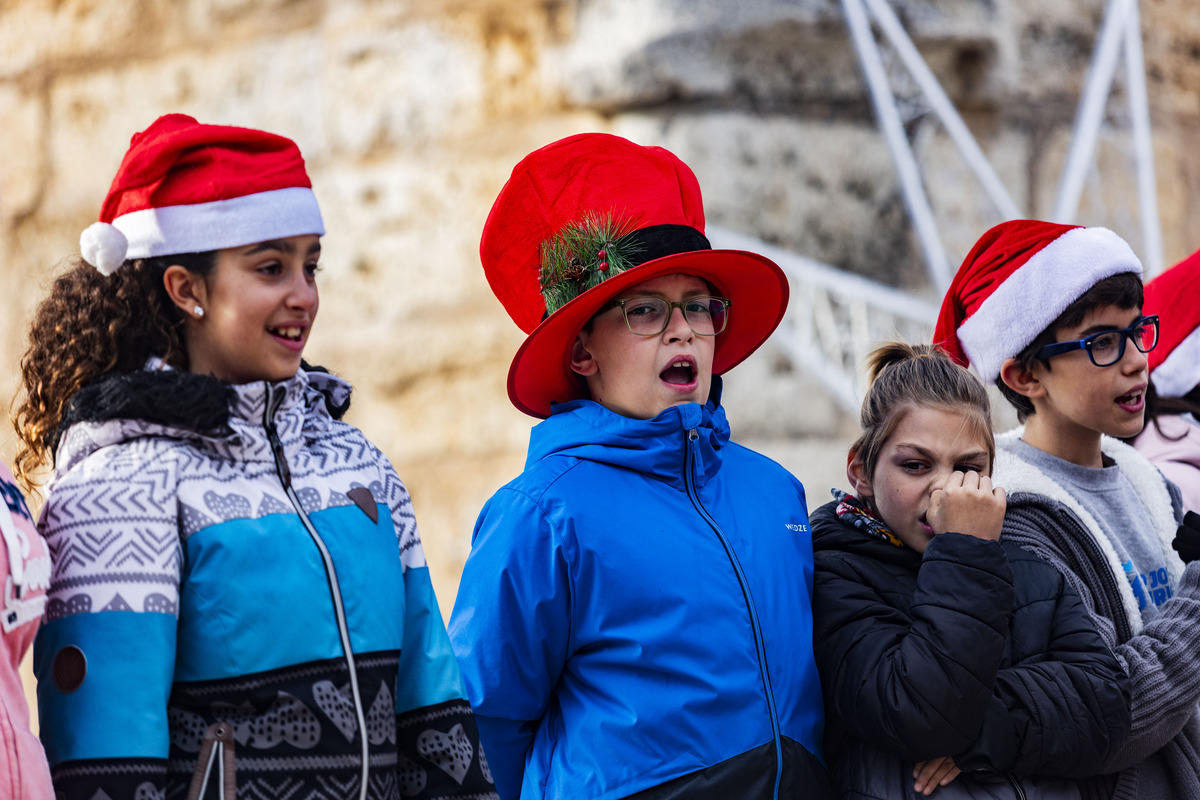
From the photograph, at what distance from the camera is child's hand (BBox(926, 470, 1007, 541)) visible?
5.53 ft

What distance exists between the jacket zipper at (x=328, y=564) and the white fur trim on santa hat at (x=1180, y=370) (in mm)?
2025

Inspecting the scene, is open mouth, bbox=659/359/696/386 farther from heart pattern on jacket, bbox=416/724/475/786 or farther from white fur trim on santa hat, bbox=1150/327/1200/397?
white fur trim on santa hat, bbox=1150/327/1200/397

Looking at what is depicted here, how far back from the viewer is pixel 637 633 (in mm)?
1666

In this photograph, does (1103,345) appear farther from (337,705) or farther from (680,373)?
(337,705)

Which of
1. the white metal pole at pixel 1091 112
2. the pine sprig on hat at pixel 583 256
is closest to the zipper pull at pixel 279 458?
the pine sprig on hat at pixel 583 256

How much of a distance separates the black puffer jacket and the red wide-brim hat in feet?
1.69

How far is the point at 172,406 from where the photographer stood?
143cm

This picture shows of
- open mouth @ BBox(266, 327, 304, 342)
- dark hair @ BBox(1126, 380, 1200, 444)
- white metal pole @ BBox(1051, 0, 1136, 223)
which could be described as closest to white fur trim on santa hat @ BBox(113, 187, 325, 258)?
open mouth @ BBox(266, 327, 304, 342)

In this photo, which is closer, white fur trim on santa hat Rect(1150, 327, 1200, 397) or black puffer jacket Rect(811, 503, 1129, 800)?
black puffer jacket Rect(811, 503, 1129, 800)

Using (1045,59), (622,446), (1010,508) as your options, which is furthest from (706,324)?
(1045,59)

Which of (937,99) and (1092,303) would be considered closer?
(1092,303)

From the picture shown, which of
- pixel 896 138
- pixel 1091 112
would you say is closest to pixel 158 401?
pixel 896 138

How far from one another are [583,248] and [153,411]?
702 millimetres

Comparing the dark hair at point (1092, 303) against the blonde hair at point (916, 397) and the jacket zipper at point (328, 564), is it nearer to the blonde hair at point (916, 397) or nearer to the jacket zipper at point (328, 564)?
the blonde hair at point (916, 397)
